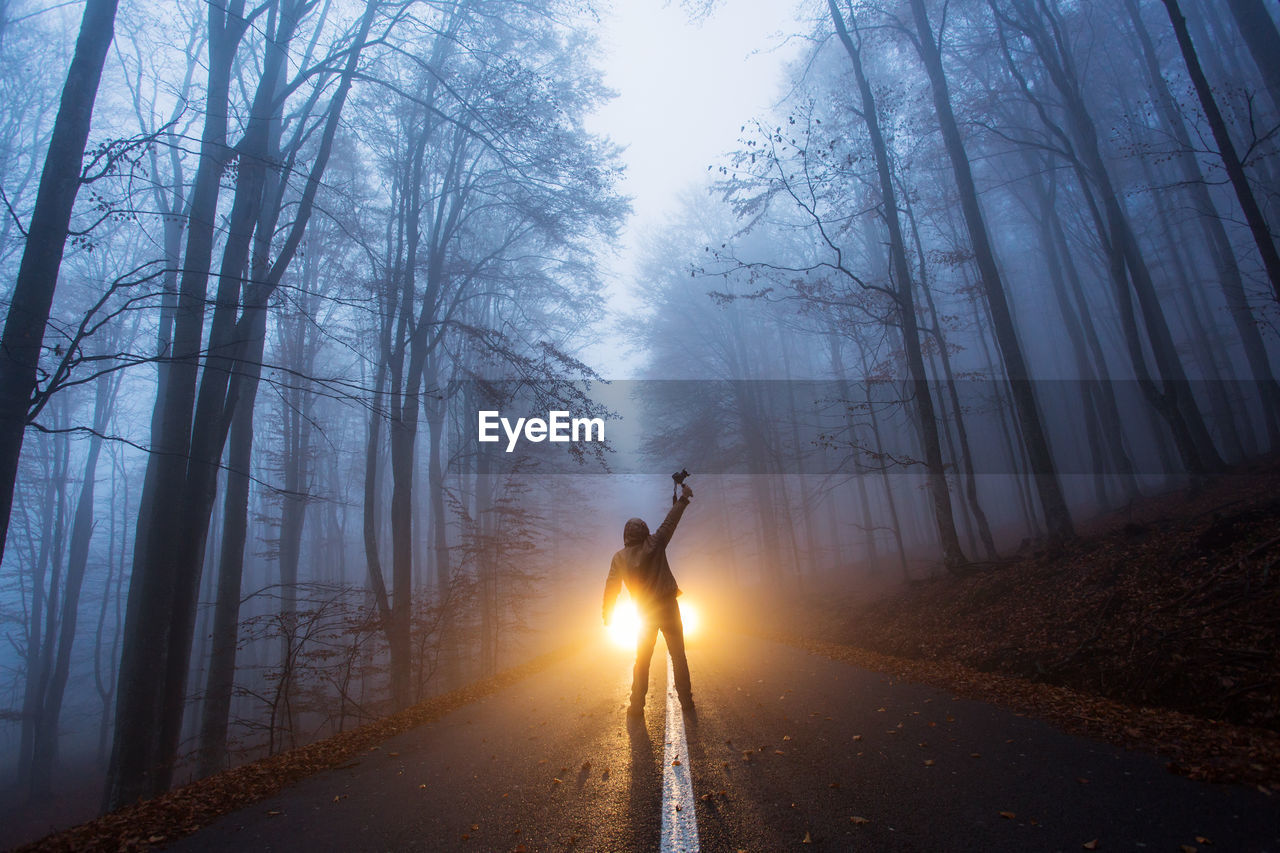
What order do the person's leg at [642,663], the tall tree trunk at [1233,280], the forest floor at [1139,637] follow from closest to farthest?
the forest floor at [1139,637] < the person's leg at [642,663] < the tall tree trunk at [1233,280]

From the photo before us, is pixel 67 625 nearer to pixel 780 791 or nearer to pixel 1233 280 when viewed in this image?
pixel 780 791

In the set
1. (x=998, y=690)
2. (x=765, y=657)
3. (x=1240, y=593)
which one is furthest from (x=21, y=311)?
(x=1240, y=593)

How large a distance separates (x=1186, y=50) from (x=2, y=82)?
81.9ft

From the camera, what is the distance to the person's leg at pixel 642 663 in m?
5.54

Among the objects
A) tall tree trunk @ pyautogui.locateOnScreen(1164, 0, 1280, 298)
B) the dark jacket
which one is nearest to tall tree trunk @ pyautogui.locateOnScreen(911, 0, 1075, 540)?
tall tree trunk @ pyautogui.locateOnScreen(1164, 0, 1280, 298)

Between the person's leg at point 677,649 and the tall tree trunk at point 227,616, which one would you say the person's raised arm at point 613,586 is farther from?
the tall tree trunk at point 227,616

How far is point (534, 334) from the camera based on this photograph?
1833cm

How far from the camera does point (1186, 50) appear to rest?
770 centimetres

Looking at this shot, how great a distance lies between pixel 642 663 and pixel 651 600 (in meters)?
0.64

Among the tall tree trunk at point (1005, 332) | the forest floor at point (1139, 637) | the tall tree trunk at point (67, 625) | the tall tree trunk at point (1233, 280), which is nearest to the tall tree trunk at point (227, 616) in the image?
the tall tree trunk at point (67, 625)

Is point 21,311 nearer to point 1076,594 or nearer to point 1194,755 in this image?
point 1194,755

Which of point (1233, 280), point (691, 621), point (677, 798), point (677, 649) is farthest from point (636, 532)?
point (1233, 280)

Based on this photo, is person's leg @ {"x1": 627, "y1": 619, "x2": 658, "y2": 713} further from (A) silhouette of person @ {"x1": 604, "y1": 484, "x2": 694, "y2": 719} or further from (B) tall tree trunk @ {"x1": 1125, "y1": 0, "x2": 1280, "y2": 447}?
(B) tall tree trunk @ {"x1": 1125, "y1": 0, "x2": 1280, "y2": 447}

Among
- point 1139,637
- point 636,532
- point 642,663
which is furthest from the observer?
point 636,532
